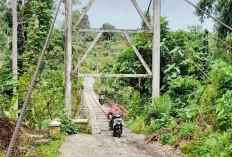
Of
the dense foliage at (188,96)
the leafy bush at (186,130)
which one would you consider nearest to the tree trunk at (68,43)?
the dense foliage at (188,96)

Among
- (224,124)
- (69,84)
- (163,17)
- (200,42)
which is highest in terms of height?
(163,17)

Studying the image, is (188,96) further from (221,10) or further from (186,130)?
(221,10)

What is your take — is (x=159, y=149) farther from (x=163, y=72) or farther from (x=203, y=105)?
(x=163, y=72)

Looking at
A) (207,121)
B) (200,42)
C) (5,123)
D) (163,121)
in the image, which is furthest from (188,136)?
(200,42)

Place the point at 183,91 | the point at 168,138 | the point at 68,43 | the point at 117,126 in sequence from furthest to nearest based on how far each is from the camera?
the point at 68,43 → the point at 117,126 → the point at 183,91 → the point at 168,138

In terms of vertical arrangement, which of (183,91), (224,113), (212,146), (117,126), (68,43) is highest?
(68,43)

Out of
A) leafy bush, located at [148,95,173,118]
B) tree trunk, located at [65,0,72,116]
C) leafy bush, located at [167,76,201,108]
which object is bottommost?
leafy bush, located at [148,95,173,118]

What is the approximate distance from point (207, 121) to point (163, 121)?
1.83 metres

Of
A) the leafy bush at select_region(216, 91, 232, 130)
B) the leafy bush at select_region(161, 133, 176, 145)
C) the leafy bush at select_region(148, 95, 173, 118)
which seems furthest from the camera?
the leafy bush at select_region(148, 95, 173, 118)

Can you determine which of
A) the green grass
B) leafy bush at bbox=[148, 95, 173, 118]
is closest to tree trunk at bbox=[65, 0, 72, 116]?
leafy bush at bbox=[148, 95, 173, 118]

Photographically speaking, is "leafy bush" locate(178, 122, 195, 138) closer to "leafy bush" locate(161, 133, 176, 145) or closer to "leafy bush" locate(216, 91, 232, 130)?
"leafy bush" locate(161, 133, 176, 145)

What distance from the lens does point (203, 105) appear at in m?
6.57

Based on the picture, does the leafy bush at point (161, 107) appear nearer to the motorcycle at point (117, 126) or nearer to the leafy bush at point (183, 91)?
the leafy bush at point (183, 91)

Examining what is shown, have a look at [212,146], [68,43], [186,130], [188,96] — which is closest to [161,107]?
[188,96]
